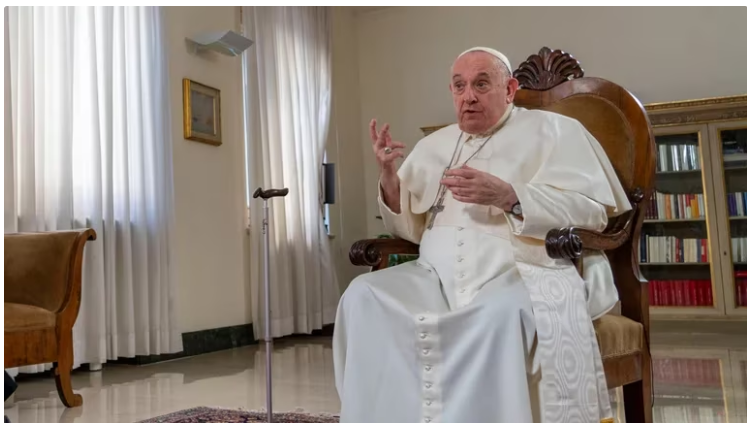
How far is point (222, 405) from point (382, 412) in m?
1.36

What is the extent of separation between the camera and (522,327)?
1.60m

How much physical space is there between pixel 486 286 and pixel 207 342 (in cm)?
346

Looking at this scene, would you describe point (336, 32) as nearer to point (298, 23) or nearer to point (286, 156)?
point (298, 23)

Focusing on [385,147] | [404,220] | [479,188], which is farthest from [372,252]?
[479,188]

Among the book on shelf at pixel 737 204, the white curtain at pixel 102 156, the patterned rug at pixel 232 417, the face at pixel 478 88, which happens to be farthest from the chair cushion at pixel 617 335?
the book on shelf at pixel 737 204

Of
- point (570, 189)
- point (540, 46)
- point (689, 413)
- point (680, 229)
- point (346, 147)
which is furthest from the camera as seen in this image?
point (346, 147)

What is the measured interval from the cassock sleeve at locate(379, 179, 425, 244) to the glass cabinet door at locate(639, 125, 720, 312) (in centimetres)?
400

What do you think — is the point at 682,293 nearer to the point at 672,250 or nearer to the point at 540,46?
the point at 672,250

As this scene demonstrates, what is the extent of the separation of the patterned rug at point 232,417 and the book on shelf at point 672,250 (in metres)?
4.01

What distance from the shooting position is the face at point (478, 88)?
1.96m

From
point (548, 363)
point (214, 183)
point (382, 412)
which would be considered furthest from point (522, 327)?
point (214, 183)

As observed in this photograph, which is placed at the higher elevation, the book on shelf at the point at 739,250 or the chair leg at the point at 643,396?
the book on shelf at the point at 739,250

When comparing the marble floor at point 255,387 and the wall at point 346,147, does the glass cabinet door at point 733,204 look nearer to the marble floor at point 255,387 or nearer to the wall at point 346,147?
the marble floor at point 255,387

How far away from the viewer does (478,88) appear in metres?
1.99
